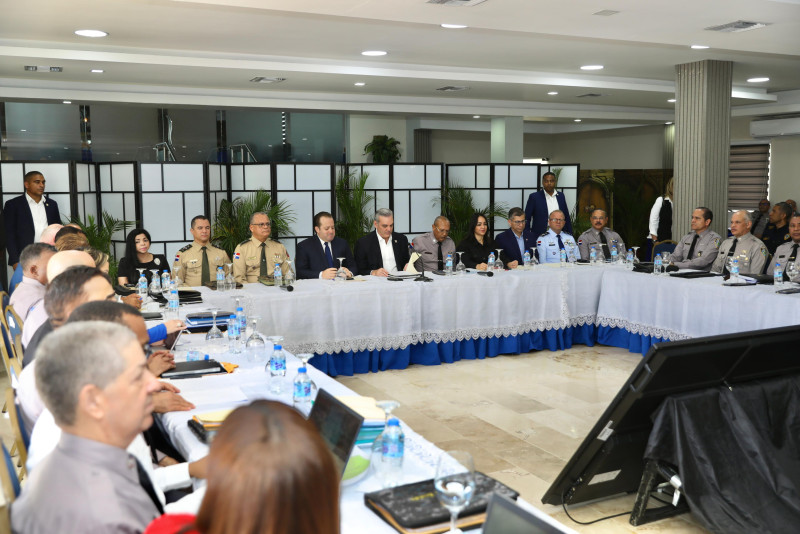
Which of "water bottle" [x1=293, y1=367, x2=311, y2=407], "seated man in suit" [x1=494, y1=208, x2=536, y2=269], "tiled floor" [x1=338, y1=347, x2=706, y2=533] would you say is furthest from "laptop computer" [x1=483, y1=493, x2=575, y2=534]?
"seated man in suit" [x1=494, y1=208, x2=536, y2=269]

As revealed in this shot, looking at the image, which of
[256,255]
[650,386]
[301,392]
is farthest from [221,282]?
[650,386]

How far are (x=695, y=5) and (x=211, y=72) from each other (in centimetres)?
493

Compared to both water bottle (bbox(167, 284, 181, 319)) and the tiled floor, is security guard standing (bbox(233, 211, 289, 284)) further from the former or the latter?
water bottle (bbox(167, 284, 181, 319))

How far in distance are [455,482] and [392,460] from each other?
33 cm

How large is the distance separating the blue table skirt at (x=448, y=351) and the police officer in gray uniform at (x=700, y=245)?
1.07 m

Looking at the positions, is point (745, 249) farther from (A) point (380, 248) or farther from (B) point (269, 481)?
(B) point (269, 481)

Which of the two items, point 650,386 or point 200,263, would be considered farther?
point 200,263

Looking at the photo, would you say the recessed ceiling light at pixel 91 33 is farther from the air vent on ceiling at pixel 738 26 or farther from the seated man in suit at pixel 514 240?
the air vent on ceiling at pixel 738 26

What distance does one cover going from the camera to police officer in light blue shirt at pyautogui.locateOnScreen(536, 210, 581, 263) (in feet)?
24.5

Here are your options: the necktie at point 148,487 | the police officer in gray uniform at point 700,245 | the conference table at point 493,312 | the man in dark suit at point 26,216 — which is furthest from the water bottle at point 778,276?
the man in dark suit at point 26,216

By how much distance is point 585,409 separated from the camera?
4996mm

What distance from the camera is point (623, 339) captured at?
261 inches

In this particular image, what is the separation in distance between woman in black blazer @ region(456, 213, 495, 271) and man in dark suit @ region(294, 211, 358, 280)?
3.91 ft

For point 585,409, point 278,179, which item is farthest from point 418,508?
point 278,179
